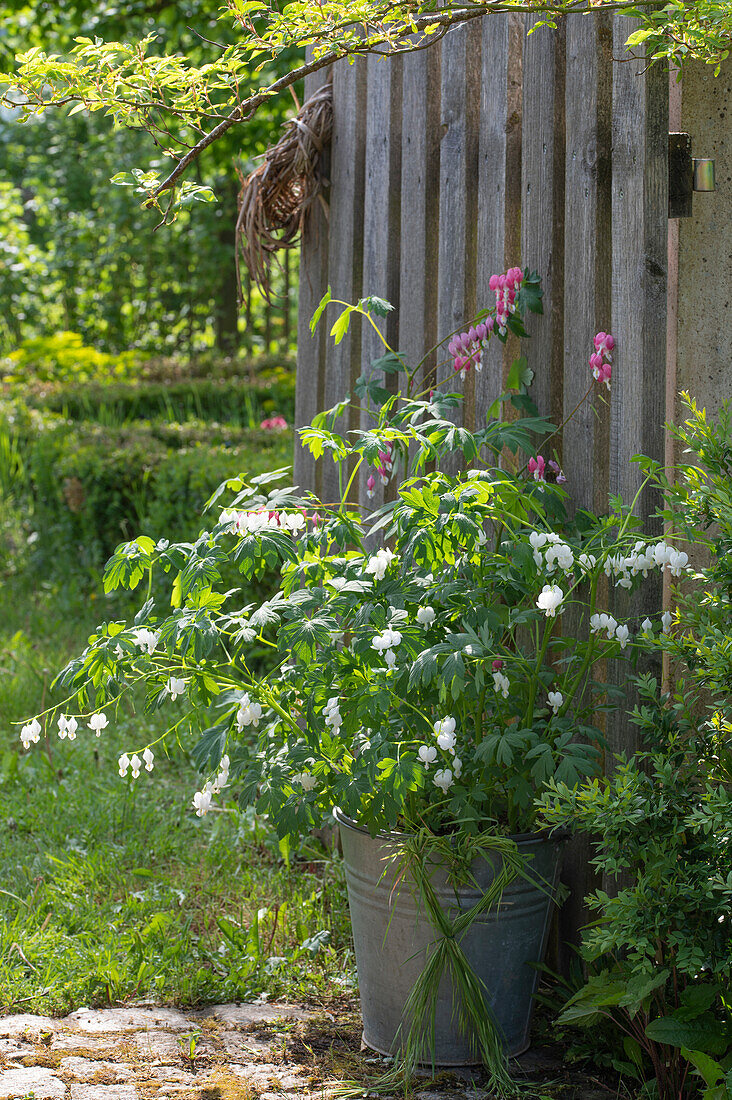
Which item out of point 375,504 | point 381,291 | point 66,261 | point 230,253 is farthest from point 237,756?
point 66,261

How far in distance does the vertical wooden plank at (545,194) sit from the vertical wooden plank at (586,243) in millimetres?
56

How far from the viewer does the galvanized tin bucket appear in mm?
2074

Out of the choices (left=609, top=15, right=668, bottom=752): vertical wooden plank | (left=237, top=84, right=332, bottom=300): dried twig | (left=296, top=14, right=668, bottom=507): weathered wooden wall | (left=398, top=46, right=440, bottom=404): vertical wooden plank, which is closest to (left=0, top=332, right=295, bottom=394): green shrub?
(left=237, top=84, right=332, bottom=300): dried twig

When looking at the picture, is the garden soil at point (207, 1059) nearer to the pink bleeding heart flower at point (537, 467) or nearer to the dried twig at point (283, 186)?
the pink bleeding heart flower at point (537, 467)

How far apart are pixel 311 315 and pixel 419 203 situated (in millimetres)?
730

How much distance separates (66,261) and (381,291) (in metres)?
10.4

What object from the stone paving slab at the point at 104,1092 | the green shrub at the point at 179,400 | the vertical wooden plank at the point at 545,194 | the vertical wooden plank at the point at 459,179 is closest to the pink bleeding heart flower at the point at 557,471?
the vertical wooden plank at the point at 545,194

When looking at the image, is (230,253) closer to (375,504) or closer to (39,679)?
(39,679)

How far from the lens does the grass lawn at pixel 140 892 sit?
97.3 inches

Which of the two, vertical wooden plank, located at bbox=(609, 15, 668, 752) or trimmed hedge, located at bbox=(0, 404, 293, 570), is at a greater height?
vertical wooden plank, located at bbox=(609, 15, 668, 752)

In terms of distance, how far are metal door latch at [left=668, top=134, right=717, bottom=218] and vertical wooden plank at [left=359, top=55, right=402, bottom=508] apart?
1.02m

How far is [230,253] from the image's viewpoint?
1033 centimetres

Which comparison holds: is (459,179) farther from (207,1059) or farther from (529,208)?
(207,1059)

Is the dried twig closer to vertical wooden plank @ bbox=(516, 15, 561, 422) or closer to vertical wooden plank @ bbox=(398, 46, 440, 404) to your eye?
vertical wooden plank @ bbox=(398, 46, 440, 404)
